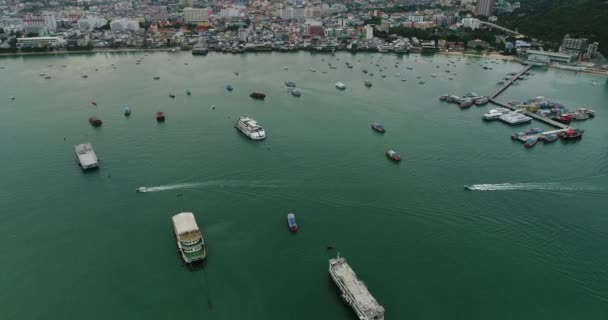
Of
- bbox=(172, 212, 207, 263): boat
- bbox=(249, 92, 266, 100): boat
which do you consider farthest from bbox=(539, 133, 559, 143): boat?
bbox=(172, 212, 207, 263): boat

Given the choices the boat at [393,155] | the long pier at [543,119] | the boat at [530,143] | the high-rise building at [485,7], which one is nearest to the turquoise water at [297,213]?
the boat at [530,143]

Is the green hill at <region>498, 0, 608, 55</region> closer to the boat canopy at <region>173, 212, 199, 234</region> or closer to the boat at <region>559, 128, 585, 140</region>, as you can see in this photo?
the boat at <region>559, 128, 585, 140</region>

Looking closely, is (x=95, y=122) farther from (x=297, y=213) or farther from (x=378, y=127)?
(x=378, y=127)

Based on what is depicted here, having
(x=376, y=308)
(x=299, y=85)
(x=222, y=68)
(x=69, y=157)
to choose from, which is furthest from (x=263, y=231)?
(x=222, y=68)

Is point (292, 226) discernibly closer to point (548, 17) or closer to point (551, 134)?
point (551, 134)

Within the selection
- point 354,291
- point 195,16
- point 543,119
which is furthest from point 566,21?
point 195,16

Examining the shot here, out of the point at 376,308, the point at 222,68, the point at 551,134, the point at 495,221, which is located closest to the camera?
the point at 376,308

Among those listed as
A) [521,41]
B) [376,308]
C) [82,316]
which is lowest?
[82,316]
